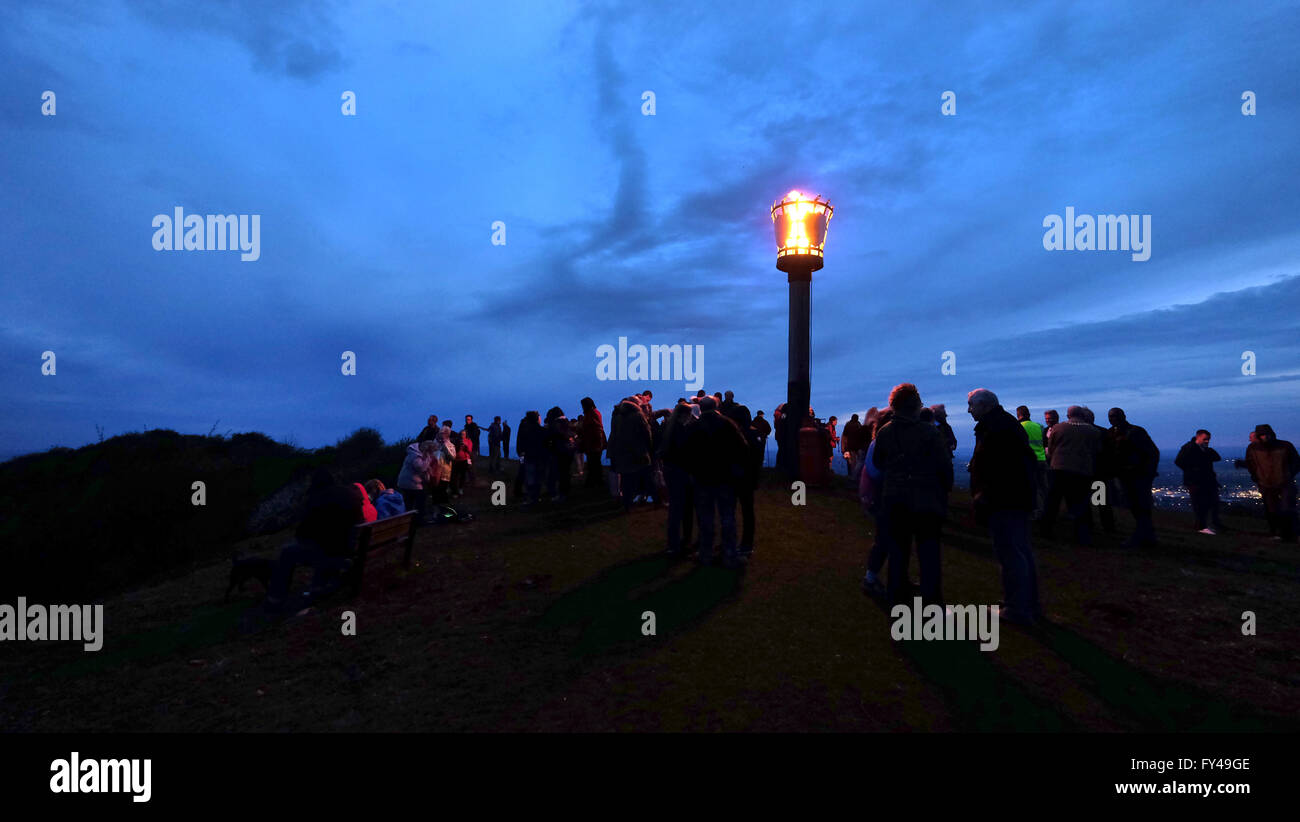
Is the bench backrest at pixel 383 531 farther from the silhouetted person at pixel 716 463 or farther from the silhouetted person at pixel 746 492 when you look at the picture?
the silhouetted person at pixel 746 492

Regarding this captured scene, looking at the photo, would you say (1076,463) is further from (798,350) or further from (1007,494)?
(798,350)

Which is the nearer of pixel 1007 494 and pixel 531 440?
pixel 1007 494

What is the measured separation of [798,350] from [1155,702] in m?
9.60

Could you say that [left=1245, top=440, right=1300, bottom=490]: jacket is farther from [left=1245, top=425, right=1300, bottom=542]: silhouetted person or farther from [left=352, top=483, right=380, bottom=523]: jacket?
[left=352, top=483, right=380, bottom=523]: jacket

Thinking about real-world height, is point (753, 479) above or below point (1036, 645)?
above

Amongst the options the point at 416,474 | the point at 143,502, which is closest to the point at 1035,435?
the point at 416,474

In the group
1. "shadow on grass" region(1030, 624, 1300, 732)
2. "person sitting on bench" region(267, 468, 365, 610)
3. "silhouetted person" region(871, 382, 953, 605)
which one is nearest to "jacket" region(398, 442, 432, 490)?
"person sitting on bench" region(267, 468, 365, 610)

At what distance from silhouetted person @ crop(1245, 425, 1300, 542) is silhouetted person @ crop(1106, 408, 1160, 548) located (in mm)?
2963

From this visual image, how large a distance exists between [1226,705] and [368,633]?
6.96 m

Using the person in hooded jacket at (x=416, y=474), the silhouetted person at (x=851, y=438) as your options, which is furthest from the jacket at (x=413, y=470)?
the silhouetted person at (x=851, y=438)

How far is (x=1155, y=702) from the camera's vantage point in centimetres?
405

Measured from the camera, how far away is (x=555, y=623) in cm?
585
